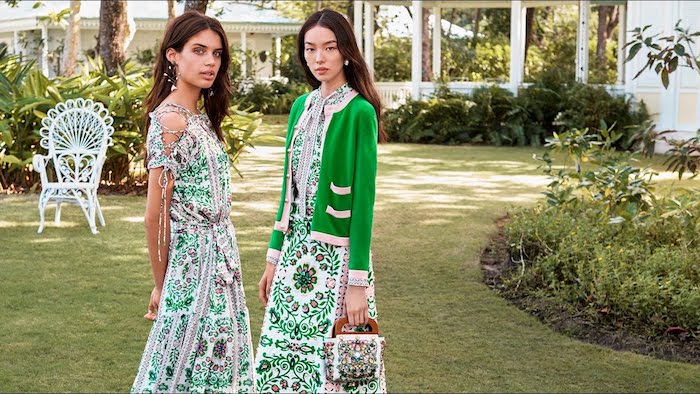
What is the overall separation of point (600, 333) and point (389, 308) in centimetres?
144

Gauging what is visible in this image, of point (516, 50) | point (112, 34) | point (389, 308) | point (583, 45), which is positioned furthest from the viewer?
point (516, 50)

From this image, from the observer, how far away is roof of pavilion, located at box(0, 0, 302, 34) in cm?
3206

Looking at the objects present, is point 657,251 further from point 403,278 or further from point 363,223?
point 363,223

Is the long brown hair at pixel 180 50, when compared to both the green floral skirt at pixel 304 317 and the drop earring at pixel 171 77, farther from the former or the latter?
the green floral skirt at pixel 304 317

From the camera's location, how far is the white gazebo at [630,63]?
17125mm

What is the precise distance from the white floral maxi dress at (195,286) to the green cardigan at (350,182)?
0.36 m

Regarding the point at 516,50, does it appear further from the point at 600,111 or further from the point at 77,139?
the point at 77,139

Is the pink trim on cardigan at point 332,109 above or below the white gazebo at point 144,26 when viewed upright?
below

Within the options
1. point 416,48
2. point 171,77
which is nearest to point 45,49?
point 416,48

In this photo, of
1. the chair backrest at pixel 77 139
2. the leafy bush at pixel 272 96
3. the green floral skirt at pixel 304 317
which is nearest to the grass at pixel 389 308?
the chair backrest at pixel 77 139

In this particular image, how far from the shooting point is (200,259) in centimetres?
373

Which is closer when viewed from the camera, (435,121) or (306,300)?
(306,300)

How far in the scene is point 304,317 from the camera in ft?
12.4

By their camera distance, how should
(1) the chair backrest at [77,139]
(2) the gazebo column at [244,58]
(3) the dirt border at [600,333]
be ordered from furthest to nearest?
1. (2) the gazebo column at [244,58]
2. (1) the chair backrest at [77,139]
3. (3) the dirt border at [600,333]
